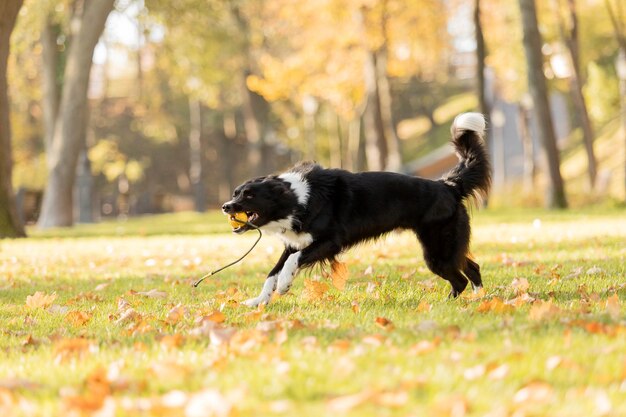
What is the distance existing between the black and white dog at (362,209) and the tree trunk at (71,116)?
45.5 feet

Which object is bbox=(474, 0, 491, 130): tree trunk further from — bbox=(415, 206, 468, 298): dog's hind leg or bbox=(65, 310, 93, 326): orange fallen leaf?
bbox=(65, 310, 93, 326): orange fallen leaf

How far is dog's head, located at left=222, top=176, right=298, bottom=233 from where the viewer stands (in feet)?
20.9

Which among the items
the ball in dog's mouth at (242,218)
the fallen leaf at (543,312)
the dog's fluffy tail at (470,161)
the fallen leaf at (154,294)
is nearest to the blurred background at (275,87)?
the fallen leaf at (154,294)

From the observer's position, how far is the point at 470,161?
6926 millimetres

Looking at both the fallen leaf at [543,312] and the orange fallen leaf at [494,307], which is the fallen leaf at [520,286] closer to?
the orange fallen leaf at [494,307]

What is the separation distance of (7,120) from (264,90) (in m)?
15.8

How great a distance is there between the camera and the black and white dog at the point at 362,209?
6.37 meters

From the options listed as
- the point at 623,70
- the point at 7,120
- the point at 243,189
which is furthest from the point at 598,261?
the point at 623,70

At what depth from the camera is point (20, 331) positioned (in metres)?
5.28

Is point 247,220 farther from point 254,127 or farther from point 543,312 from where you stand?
point 254,127

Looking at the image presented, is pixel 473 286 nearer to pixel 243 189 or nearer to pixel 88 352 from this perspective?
pixel 243 189

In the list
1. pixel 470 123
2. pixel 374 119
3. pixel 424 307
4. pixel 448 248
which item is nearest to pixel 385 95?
pixel 374 119

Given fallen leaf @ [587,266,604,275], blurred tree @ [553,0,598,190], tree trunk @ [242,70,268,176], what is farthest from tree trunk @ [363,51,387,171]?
fallen leaf @ [587,266,604,275]

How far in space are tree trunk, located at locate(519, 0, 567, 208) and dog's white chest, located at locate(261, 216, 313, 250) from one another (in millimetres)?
16519
